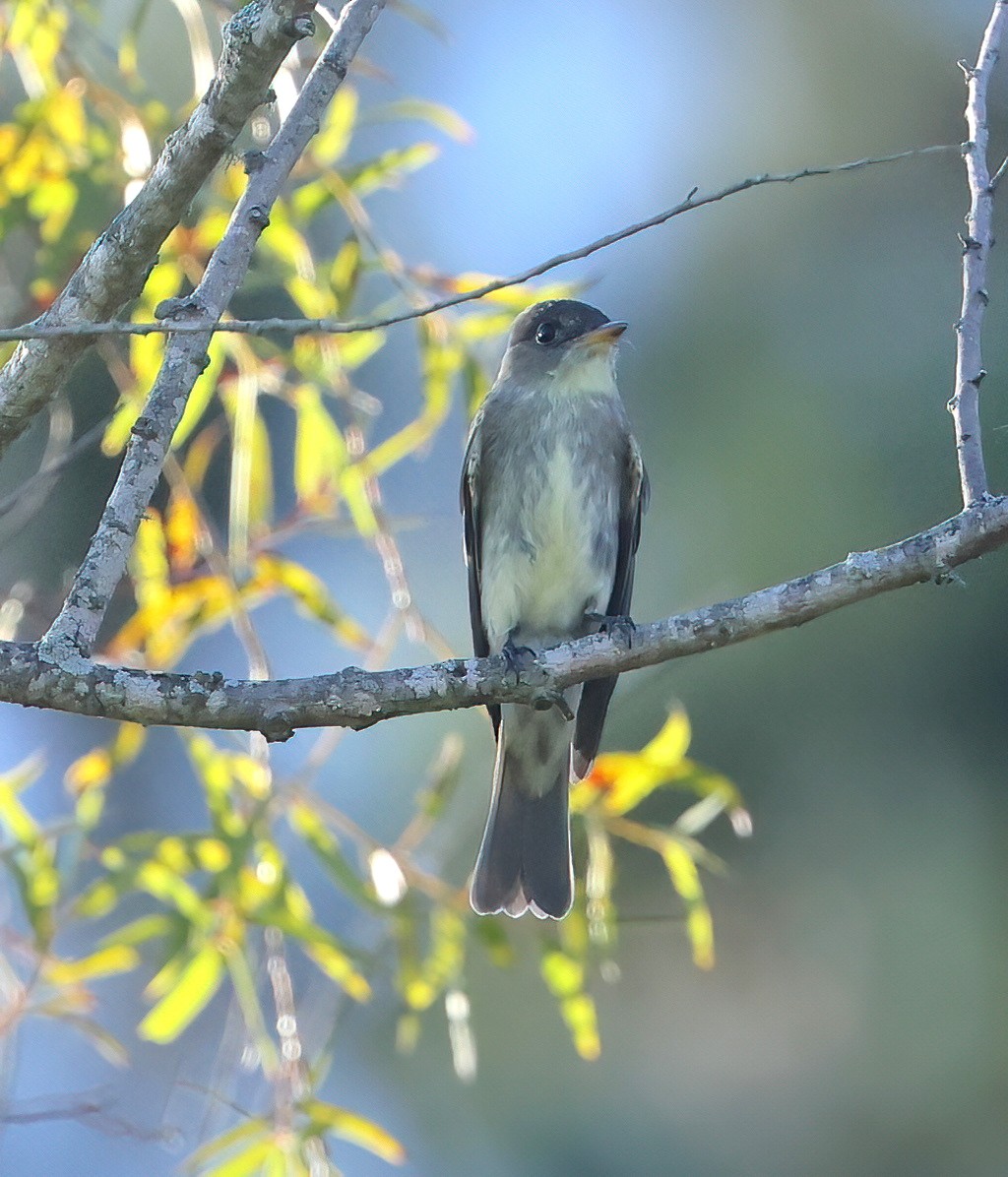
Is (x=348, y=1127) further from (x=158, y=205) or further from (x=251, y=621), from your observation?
(x=158, y=205)

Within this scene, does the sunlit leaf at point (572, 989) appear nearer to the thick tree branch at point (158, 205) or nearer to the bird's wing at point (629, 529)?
the bird's wing at point (629, 529)

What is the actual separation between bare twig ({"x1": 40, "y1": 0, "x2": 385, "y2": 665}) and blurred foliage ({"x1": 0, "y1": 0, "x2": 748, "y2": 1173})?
728 millimetres

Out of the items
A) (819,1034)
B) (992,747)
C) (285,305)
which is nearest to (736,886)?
(819,1034)

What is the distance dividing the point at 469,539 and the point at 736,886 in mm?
3917

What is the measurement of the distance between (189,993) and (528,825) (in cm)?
92

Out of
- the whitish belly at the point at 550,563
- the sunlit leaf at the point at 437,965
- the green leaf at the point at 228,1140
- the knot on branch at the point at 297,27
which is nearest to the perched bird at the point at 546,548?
the whitish belly at the point at 550,563

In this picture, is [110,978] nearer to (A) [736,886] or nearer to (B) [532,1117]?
(B) [532,1117]

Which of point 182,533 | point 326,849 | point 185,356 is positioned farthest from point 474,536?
point 185,356

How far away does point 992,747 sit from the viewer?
7.39 m

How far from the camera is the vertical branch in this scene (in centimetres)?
212

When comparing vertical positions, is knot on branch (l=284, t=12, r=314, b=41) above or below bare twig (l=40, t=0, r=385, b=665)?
above

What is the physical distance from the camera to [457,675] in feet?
7.16

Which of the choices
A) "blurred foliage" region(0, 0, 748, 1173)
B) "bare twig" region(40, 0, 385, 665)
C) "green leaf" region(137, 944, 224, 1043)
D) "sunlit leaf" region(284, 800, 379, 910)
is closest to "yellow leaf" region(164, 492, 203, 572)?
"blurred foliage" region(0, 0, 748, 1173)

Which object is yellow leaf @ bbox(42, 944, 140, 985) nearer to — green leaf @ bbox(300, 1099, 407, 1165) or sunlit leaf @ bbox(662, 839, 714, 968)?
green leaf @ bbox(300, 1099, 407, 1165)
